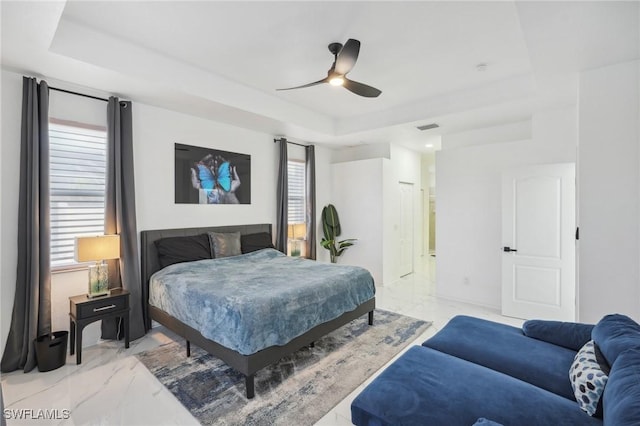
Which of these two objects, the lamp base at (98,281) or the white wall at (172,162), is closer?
the lamp base at (98,281)

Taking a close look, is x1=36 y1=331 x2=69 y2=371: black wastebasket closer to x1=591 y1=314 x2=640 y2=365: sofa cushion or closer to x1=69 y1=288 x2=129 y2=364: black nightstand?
x1=69 y1=288 x2=129 y2=364: black nightstand

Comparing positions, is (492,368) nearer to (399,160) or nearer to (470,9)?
(470,9)

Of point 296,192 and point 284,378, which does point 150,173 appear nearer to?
point 296,192

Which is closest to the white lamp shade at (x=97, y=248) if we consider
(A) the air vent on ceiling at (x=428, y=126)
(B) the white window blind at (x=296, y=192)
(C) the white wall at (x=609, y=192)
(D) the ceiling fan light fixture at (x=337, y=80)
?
(D) the ceiling fan light fixture at (x=337, y=80)

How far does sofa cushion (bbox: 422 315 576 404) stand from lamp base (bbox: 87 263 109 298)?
10.3 feet

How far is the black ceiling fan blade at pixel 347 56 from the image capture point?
2.32 m

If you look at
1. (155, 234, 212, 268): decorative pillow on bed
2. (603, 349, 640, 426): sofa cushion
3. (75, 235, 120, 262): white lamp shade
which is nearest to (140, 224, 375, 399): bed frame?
(155, 234, 212, 268): decorative pillow on bed

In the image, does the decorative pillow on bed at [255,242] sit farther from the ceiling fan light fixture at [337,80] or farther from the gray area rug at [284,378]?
the ceiling fan light fixture at [337,80]

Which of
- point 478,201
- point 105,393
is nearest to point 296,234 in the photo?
point 478,201

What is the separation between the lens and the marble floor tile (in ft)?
6.95

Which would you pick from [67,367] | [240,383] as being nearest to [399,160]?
[240,383]

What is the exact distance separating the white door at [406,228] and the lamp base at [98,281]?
4.92 metres

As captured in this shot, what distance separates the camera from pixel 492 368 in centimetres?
190

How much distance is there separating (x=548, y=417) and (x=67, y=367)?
3698 mm
